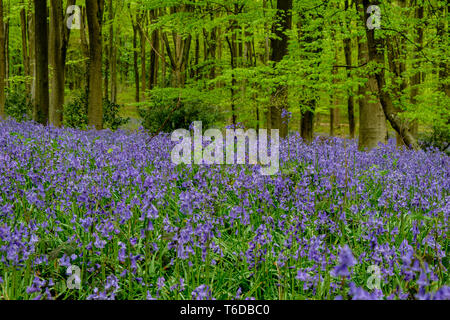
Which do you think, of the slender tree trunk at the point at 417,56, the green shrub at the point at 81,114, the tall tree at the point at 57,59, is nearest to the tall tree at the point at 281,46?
the slender tree trunk at the point at 417,56

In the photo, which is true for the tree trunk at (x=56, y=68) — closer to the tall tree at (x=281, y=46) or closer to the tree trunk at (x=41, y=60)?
the tree trunk at (x=41, y=60)

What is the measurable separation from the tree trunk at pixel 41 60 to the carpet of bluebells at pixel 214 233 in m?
6.70

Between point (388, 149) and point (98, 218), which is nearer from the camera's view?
point (98, 218)

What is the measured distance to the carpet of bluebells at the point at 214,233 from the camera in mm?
2494

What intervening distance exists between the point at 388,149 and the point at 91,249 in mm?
6978

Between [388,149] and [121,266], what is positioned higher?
[388,149]

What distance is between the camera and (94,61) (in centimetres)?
1078

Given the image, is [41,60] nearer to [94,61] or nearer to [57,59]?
[57,59]

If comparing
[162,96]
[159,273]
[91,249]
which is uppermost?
[162,96]

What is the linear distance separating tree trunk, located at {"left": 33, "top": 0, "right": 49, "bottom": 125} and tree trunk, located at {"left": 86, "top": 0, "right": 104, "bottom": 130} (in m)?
2.03
